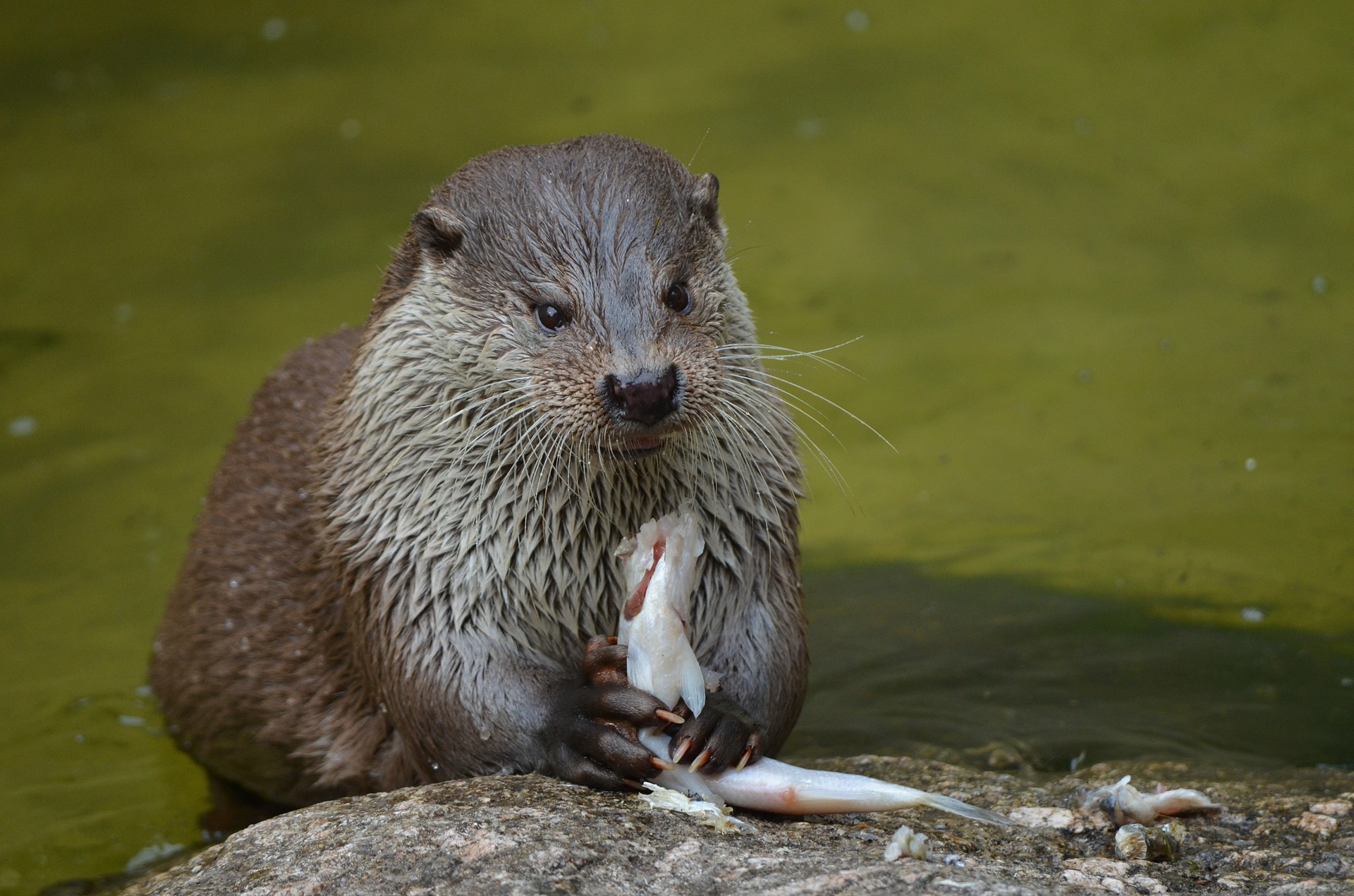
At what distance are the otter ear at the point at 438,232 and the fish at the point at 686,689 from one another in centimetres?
60

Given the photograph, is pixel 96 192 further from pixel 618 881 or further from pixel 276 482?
pixel 618 881

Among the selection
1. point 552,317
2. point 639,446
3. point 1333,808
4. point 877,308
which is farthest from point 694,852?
point 877,308

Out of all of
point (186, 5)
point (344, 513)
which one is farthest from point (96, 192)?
point (344, 513)

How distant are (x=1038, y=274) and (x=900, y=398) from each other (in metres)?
0.87

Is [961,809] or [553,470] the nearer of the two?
[961,809]

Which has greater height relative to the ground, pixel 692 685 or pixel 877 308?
pixel 877 308

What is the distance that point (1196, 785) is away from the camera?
2662 millimetres

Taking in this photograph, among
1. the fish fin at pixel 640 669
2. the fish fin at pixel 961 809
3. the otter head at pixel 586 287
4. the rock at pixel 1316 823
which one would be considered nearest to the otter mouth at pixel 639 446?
the otter head at pixel 586 287

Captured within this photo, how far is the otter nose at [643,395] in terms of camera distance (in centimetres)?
227

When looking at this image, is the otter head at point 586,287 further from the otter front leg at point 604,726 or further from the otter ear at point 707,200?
the otter front leg at point 604,726

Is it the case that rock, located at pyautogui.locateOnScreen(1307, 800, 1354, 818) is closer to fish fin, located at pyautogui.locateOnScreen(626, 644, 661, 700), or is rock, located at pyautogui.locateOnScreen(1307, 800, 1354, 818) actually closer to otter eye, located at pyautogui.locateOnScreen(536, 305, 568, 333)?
fish fin, located at pyautogui.locateOnScreen(626, 644, 661, 700)

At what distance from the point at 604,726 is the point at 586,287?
2.29 feet

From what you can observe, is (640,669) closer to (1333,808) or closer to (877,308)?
(1333,808)

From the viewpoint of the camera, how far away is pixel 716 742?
→ 7.57 ft
